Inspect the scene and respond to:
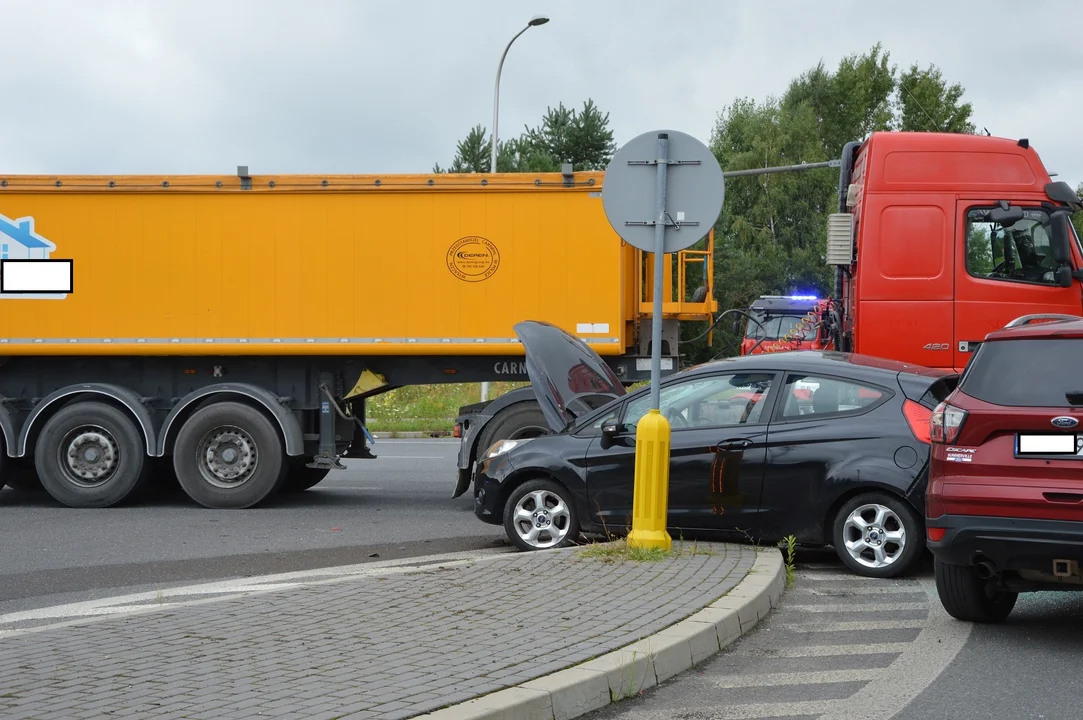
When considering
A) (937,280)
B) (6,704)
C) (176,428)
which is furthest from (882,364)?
(176,428)

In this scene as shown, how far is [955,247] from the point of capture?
10820 mm

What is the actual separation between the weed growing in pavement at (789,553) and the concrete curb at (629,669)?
0.83 metres

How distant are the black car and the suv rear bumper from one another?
1.77m

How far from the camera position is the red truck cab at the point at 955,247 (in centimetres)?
1070

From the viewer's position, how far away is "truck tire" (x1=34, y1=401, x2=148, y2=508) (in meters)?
12.7

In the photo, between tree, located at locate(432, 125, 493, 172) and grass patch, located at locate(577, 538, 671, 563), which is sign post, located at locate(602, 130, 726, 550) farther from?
tree, located at locate(432, 125, 493, 172)

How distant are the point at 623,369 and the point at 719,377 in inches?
148

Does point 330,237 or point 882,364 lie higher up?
point 330,237

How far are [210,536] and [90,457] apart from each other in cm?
264

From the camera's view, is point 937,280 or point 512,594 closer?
point 512,594

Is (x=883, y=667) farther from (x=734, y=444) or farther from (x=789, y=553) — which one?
(x=734, y=444)

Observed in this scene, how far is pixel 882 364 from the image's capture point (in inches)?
348

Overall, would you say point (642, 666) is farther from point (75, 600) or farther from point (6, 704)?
point (75, 600)

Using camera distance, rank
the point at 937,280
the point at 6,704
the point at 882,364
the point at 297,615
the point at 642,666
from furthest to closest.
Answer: the point at 937,280
the point at 882,364
the point at 297,615
the point at 642,666
the point at 6,704
